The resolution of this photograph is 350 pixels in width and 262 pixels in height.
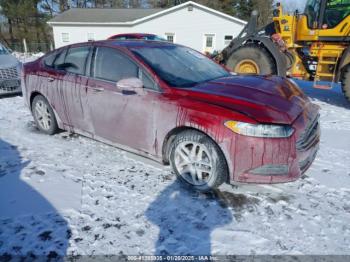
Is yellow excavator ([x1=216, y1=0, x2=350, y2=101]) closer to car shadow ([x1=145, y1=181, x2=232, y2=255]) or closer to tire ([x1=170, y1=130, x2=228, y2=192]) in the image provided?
tire ([x1=170, y1=130, x2=228, y2=192])

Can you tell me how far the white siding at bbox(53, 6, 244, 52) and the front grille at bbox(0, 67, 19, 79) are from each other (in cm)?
1635

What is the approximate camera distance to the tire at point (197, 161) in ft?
10.1

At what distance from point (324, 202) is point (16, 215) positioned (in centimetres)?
324

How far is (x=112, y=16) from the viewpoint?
24500mm

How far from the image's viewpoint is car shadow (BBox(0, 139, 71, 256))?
250 centimetres

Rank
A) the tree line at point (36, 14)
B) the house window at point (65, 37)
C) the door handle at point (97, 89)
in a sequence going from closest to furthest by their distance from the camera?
the door handle at point (97, 89)
the house window at point (65, 37)
the tree line at point (36, 14)

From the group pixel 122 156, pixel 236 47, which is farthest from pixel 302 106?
pixel 236 47

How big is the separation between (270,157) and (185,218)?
1038mm

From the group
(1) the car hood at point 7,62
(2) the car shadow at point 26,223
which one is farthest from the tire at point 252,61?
(1) the car hood at point 7,62

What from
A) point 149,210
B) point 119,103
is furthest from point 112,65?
point 149,210

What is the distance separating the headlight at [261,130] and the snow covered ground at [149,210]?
0.80m

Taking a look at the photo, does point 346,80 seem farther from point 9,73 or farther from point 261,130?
point 9,73

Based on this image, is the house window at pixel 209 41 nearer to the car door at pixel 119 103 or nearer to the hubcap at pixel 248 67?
the hubcap at pixel 248 67

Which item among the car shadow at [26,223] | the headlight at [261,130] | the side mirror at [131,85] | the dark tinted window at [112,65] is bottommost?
the car shadow at [26,223]
